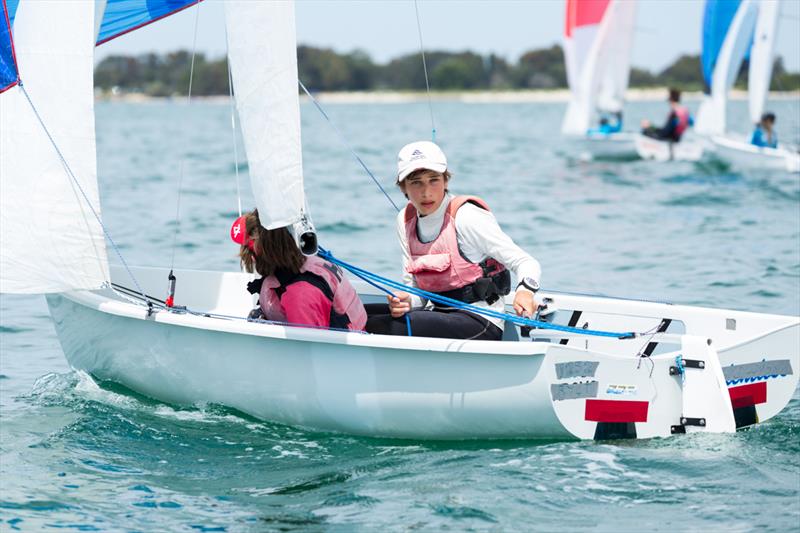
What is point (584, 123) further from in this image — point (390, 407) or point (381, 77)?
point (381, 77)

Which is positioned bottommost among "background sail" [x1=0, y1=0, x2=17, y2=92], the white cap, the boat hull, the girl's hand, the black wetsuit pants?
the boat hull

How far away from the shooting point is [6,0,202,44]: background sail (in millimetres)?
4848

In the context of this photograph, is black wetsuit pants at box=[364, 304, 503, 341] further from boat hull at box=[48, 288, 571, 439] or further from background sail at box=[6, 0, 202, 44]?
background sail at box=[6, 0, 202, 44]

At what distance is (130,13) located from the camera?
491cm

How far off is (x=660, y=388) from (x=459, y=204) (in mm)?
920

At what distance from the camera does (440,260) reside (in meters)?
3.97

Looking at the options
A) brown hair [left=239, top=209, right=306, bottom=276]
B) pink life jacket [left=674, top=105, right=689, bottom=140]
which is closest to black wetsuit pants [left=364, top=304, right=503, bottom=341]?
brown hair [left=239, top=209, right=306, bottom=276]

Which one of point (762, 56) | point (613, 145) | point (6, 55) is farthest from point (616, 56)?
point (6, 55)

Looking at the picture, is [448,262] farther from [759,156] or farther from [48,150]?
[759,156]

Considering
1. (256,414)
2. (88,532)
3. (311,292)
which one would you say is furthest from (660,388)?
(88,532)

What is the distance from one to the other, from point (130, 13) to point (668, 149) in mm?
13690

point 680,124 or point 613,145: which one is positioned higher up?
point 680,124

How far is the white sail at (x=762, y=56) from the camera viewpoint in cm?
1587

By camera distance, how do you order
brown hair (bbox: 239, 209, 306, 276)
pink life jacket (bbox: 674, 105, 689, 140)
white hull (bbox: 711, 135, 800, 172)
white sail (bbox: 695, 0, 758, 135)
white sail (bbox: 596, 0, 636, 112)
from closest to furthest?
brown hair (bbox: 239, 209, 306, 276)
white hull (bbox: 711, 135, 800, 172)
white sail (bbox: 695, 0, 758, 135)
pink life jacket (bbox: 674, 105, 689, 140)
white sail (bbox: 596, 0, 636, 112)
